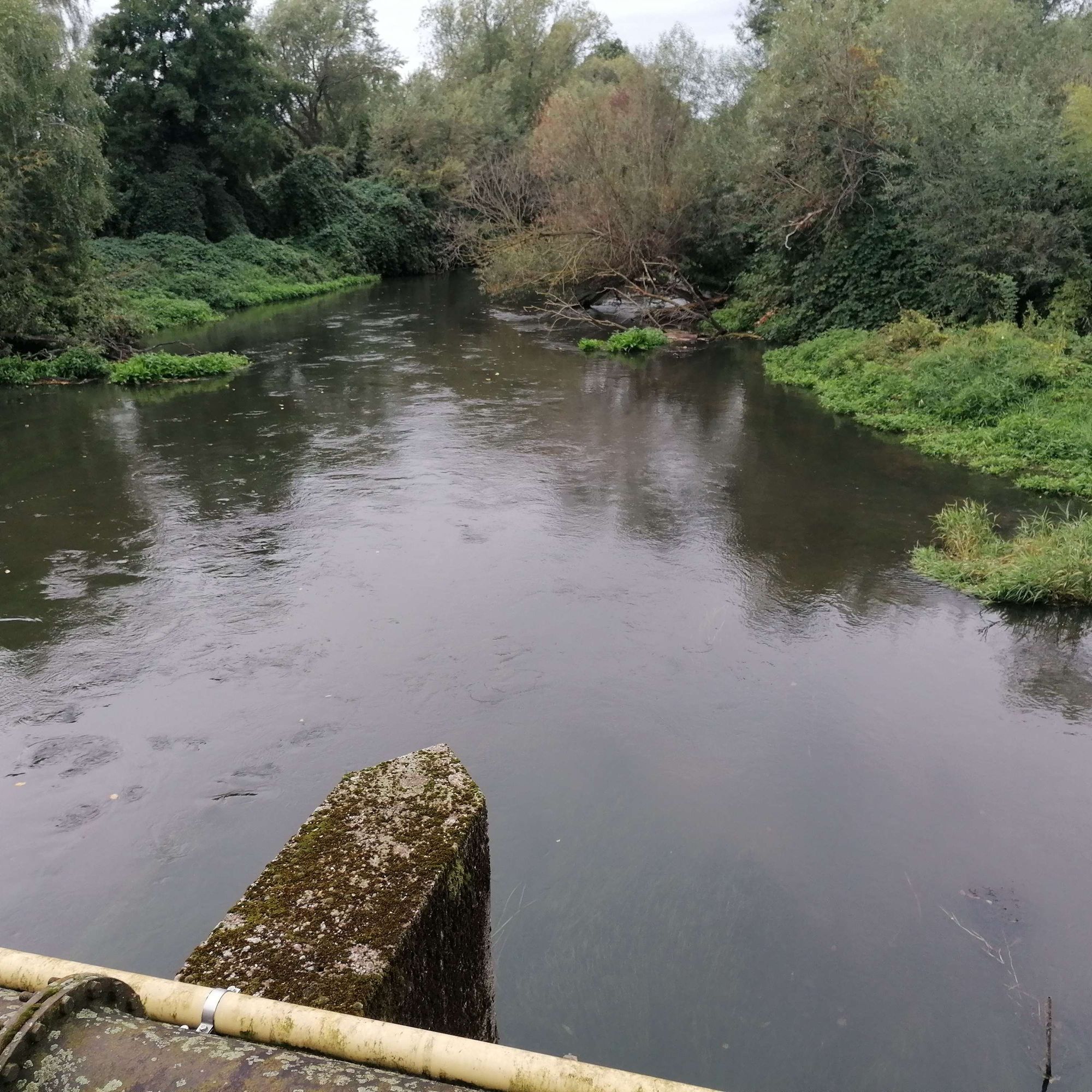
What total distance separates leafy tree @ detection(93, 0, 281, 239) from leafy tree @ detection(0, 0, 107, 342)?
12780 millimetres

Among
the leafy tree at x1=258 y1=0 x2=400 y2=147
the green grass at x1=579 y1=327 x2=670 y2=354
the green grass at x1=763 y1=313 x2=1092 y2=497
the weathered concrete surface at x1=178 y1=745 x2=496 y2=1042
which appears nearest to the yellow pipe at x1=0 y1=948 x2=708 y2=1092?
the weathered concrete surface at x1=178 y1=745 x2=496 y2=1042

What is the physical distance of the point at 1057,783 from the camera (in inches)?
217

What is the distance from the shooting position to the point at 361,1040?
1813mm

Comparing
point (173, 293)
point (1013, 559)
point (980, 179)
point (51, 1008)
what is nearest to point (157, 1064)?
point (51, 1008)

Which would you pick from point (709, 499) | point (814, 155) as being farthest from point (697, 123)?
point (709, 499)

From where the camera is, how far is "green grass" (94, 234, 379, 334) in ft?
84.2

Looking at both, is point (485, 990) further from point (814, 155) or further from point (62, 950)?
point (814, 155)

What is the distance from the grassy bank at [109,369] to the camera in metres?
17.2

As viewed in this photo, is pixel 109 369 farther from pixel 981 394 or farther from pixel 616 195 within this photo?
pixel 981 394

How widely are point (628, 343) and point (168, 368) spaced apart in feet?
30.7

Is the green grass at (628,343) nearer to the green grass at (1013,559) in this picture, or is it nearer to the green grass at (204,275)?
the green grass at (204,275)

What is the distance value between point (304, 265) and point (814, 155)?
21723mm

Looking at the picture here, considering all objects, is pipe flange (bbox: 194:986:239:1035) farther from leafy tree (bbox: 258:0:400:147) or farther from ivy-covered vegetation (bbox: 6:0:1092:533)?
leafy tree (bbox: 258:0:400:147)

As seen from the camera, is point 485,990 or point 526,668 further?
point 526,668
